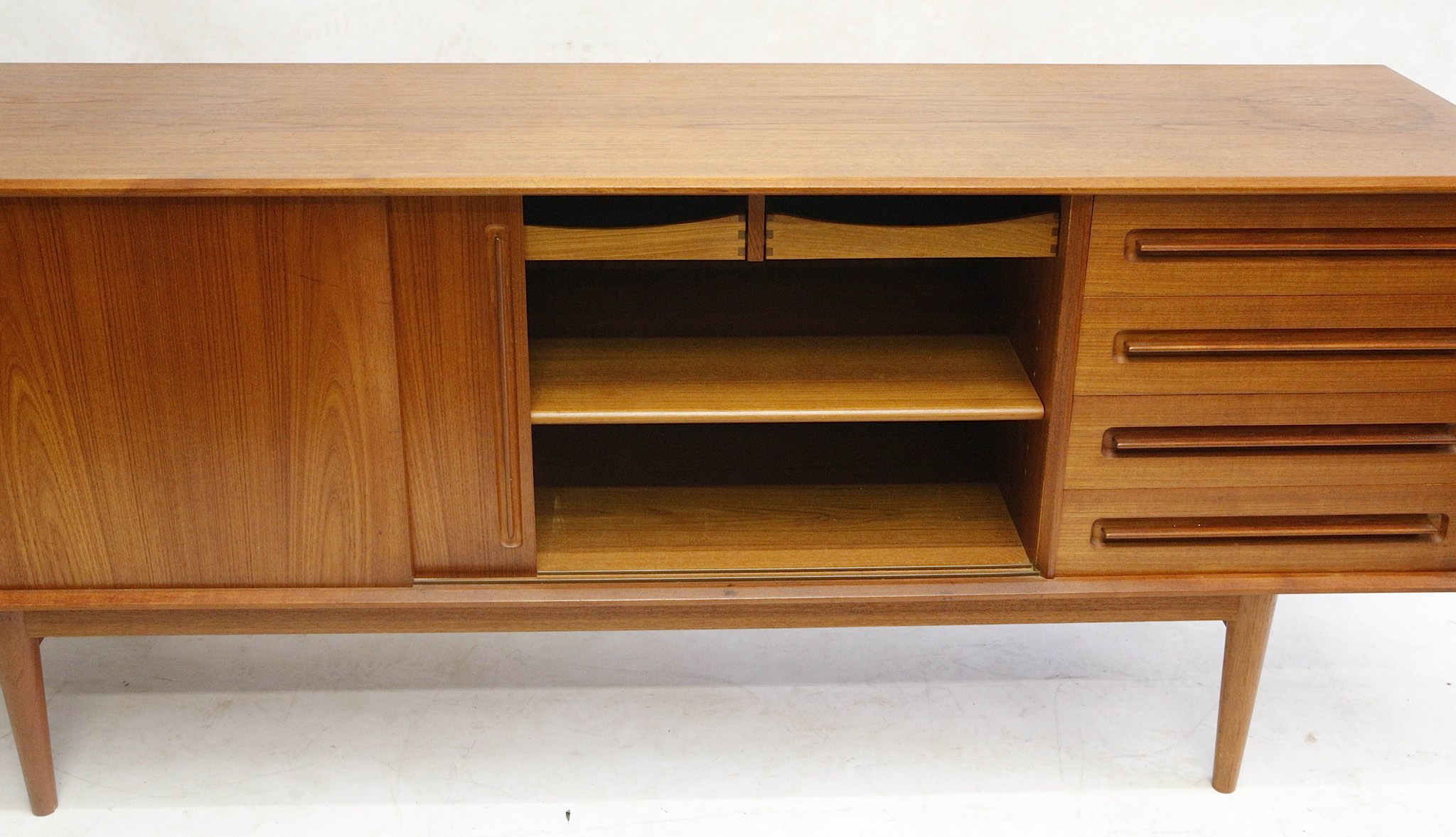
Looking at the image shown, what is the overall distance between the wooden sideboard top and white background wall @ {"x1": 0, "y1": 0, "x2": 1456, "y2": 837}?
58cm

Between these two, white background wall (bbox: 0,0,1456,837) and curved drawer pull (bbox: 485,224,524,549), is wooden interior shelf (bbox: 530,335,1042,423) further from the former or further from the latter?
white background wall (bbox: 0,0,1456,837)

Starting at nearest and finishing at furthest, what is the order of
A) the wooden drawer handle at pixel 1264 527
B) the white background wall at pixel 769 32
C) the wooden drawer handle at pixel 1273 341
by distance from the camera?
the wooden drawer handle at pixel 1273 341, the wooden drawer handle at pixel 1264 527, the white background wall at pixel 769 32

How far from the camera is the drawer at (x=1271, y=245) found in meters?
1.71

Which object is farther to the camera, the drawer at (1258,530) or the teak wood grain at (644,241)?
the drawer at (1258,530)

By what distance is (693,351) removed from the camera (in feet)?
6.48

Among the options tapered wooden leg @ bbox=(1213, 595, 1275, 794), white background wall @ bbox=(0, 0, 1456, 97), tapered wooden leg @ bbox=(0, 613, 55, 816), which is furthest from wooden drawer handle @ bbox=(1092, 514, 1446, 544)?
tapered wooden leg @ bbox=(0, 613, 55, 816)

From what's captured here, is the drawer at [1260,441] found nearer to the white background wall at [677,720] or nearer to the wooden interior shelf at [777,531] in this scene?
the wooden interior shelf at [777,531]

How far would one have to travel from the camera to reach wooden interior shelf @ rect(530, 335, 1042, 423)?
1.82 metres

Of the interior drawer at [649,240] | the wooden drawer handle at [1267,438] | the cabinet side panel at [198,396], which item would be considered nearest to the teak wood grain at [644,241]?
the interior drawer at [649,240]

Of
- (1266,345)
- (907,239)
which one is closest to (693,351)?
(907,239)

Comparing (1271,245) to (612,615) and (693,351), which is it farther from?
(612,615)

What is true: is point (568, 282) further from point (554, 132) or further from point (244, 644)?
point (244, 644)

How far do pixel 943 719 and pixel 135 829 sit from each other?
1.07 meters

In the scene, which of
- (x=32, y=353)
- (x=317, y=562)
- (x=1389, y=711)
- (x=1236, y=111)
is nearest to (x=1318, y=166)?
(x=1236, y=111)
